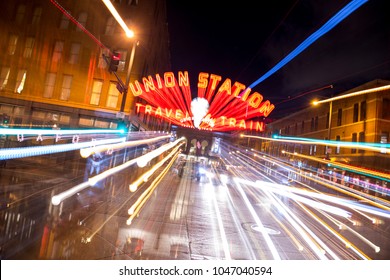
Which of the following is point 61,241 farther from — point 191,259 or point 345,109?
point 345,109

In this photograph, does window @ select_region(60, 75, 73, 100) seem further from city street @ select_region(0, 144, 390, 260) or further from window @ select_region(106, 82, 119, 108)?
city street @ select_region(0, 144, 390, 260)

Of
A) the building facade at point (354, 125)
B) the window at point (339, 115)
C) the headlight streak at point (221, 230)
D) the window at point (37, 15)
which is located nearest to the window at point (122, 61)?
the window at point (37, 15)

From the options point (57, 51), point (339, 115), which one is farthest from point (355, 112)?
point (57, 51)

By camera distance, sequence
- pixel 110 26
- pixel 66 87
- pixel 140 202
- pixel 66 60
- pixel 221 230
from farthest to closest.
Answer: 1. pixel 110 26
2. pixel 66 60
3. pixel 66 87
4. pixel 140 202
5. pixel 221 230

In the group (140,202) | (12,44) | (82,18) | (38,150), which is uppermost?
(82,18)

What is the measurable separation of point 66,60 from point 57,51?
4.66 ft

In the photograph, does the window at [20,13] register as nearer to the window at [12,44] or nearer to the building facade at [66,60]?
the building facade at [66,60]

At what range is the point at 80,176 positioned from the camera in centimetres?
1208

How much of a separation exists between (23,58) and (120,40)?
9983 mm

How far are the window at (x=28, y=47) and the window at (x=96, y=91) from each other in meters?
7.31

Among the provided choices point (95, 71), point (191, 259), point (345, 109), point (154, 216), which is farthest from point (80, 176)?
point (345, 109)

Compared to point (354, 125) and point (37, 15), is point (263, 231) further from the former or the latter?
point (37, 15)

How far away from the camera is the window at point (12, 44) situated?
1081 inches

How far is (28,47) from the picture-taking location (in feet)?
90.2
